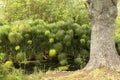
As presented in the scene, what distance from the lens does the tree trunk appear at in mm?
5750

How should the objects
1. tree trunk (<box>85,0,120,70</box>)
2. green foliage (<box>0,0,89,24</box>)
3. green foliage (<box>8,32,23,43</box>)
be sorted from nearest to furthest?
tree trunk (<box>85,0,120,70</box>), green foliage (<box>8,32,23,43</box>), green foliage (<box>0,0,89,24</box>)

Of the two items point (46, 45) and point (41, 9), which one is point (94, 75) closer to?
point (46, 45)

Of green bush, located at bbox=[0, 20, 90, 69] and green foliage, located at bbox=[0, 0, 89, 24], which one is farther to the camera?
green foliage, located at bbox=[0, 0, 89, 24]

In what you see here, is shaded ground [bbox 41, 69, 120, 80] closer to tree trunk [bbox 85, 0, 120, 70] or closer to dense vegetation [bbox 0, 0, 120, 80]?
tree trunk [bbox 85, 0, 120, 70]

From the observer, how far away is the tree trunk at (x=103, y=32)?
226 inches

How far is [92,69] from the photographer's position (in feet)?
19.1

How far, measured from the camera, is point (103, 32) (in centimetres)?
577

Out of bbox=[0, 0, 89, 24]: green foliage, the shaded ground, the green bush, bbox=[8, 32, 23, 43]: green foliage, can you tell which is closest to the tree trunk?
the shaded ground

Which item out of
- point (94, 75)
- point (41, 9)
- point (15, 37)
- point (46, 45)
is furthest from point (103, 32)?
point (41, 9)

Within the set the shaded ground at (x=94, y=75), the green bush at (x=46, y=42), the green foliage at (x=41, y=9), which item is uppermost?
the green foliage at (x=41, y=9)

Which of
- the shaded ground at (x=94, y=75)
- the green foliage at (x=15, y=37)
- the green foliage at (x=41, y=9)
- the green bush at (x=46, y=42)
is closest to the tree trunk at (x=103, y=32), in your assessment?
the shaded ground at (x=94, y=75)

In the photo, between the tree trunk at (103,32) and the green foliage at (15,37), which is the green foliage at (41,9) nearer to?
the green foliage at (15,37)

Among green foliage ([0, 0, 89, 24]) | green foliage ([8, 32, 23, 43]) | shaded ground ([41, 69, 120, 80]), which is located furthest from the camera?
green foliage ([0, 0, 89, 24])

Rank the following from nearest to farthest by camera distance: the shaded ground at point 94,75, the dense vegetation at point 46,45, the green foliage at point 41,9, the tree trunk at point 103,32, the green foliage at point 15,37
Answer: the shaded ground at point 94,75
the tree trunk at point 103,32
the green foliage at point 15,37
the dense vegetation at point 46,45
the green foliage at point 41,9
